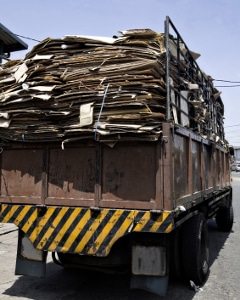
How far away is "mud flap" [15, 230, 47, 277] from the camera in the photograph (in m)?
3.98

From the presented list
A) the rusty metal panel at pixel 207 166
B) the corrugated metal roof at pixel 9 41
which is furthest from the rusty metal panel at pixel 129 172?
the corrugated metal roof at pixel 9 41

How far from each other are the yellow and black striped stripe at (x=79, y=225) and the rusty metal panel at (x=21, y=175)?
0.44ft

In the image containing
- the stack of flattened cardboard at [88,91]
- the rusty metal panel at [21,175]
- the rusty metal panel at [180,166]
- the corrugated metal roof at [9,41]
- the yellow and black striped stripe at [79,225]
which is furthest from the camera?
the corrugated metal roof at [9,41]

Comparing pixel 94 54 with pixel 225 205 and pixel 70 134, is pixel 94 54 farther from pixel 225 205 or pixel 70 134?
pixel 225 205

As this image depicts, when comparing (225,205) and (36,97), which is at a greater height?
(36,97)

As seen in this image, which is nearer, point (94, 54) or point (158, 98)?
point (158, 98)

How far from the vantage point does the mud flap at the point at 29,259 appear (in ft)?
13.1

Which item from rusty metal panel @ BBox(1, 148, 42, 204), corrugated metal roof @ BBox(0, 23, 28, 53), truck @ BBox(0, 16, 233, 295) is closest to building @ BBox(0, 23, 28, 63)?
corrugated metal roof @ BBox(0, 23, 28, 53)

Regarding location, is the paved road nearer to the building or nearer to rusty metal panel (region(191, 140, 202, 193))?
rusty metal panel (region(191, 140, 202, 193))

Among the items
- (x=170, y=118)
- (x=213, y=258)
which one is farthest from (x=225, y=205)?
(x=170, y=118)

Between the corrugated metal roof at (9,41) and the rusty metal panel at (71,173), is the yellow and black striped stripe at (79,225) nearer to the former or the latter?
the rusty metal panel at (71,173)

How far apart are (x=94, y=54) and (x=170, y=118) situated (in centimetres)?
121

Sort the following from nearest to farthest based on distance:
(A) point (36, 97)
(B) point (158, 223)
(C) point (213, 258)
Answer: (B) point (158, 223), (A) point (36, 97), (C) point (213, 258)

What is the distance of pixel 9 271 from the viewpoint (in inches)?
202
